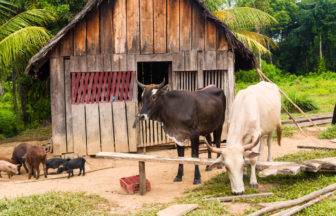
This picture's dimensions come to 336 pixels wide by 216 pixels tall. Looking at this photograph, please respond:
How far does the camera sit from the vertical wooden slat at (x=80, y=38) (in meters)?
8.72

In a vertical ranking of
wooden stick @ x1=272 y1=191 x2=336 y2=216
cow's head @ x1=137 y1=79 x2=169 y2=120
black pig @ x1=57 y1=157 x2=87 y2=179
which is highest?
cow's head @ x1=137 y1=79 x2=169 y2=120

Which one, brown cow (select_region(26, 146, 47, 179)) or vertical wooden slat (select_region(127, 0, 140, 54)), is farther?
vertical wooden slat (select_region(127, 0, 140, 54))

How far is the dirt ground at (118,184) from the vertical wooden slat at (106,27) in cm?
312

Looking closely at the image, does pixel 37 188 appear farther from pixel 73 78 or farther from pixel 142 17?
pixel 142 17

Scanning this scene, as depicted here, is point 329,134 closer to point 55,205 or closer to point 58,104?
point 58,104

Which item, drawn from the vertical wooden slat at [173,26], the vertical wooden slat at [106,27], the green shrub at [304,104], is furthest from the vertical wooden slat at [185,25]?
the green shrub at [304,104]

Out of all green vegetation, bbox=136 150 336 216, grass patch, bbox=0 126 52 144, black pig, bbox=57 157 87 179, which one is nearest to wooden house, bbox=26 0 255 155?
black pig, bbox=57 157 87 179

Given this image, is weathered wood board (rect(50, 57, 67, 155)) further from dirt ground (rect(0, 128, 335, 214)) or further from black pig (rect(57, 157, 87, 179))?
black pig (rect(57, 157, 87, 179))

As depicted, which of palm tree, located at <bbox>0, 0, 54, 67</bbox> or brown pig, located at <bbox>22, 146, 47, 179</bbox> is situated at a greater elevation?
palm tree, located at <bbox>0, 0, 54, 67</bbox>

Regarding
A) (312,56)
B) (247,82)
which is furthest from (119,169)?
(312,56)

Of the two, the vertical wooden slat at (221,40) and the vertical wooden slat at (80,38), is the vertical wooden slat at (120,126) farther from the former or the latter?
the vertical wooden slat at (221,40)

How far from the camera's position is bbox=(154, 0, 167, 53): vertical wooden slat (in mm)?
9047

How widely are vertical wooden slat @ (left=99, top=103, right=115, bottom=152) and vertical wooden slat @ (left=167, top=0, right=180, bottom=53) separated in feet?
7.91

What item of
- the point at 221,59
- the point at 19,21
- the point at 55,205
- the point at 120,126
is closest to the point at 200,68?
the point at 221,59
